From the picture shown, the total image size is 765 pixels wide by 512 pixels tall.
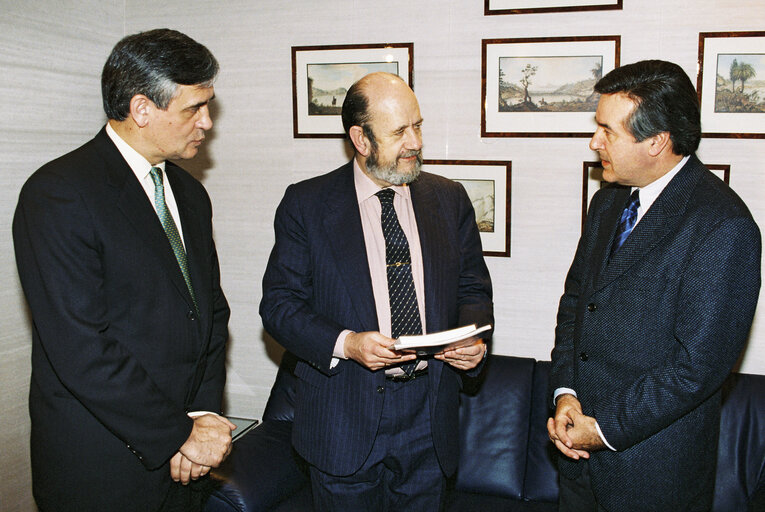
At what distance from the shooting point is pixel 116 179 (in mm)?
2062

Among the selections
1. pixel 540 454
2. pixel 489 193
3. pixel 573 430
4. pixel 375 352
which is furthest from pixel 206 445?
pixel 489 193

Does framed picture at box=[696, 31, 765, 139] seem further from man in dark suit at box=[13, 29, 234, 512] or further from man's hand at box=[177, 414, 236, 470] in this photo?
man's hand at box=[177, 414, 236, 470]

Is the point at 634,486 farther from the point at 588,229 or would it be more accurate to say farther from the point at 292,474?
the point at 292,474

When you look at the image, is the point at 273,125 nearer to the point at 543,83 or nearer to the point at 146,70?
the point at 543,83

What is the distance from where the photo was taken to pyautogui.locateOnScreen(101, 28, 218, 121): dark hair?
2.08m

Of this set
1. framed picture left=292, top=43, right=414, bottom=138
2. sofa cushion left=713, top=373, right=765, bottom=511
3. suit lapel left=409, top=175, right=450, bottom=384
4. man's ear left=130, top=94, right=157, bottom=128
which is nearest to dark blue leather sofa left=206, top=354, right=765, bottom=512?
sofa cushion left=713, top=373, right=765, bottom=511

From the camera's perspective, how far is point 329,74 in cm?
367

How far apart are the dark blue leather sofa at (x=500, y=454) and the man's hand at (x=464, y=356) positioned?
2.81 ft

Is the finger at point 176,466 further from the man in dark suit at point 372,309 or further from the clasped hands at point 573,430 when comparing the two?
the clasped hands at point 573,430

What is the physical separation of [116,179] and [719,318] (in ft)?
5.95

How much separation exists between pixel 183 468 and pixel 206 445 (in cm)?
10

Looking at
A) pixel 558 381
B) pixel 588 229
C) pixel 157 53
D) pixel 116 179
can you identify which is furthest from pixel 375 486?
pixel 157 53

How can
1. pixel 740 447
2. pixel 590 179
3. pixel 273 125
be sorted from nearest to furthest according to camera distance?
pixel 740 447 → pixel 590 179 → pixel 273 125

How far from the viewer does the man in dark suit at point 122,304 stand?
1906 mm
